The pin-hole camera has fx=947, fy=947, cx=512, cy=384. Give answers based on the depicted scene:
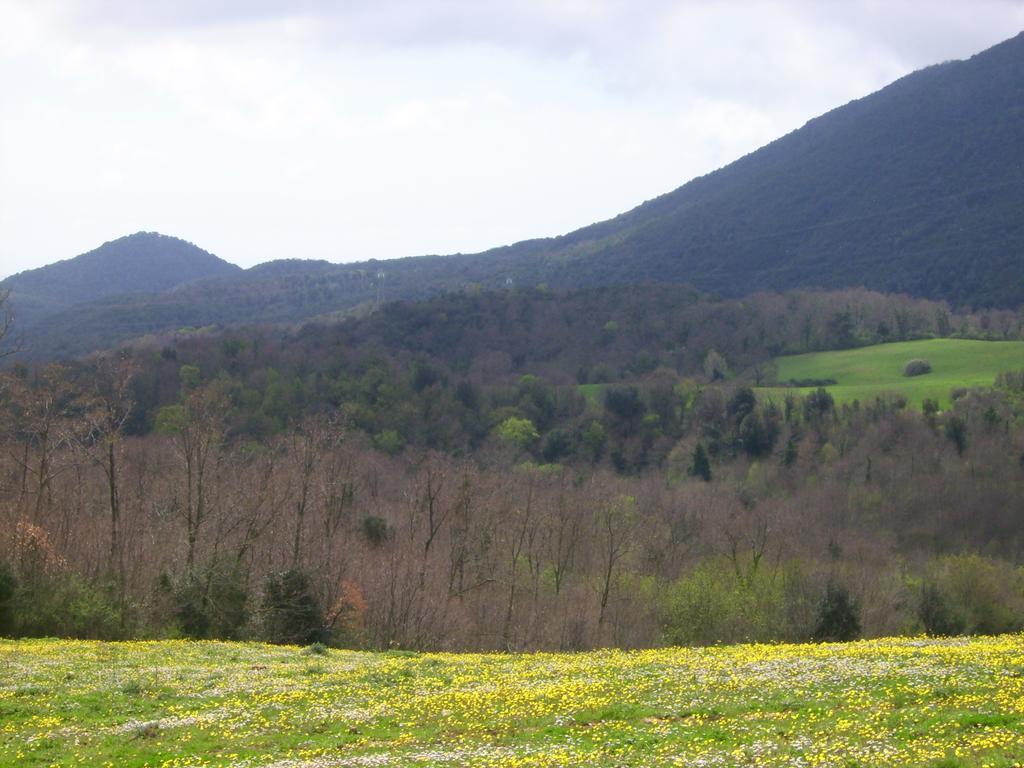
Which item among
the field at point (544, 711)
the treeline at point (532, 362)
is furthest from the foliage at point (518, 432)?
the field at point (544, 711)

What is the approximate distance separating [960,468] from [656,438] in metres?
46.6

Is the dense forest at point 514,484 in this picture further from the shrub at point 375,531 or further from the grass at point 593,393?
the grass at point 593,393

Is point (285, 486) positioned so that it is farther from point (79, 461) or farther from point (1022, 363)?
point (1022, 363)

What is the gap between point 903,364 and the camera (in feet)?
Result: 480

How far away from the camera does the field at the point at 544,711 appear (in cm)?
1611

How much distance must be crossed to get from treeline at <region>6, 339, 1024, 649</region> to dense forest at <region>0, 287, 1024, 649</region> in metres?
0.28

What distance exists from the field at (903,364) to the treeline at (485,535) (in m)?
8.81

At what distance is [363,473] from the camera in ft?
328

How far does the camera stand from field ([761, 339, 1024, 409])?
133 meters

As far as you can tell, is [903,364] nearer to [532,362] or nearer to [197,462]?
[532,362]

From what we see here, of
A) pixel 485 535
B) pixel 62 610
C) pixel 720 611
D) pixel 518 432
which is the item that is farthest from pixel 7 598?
pixel 518 432

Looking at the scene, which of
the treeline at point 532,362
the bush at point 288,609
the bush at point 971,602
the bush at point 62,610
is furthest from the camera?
the treeline at point 532,362

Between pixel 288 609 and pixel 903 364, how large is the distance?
410 feet

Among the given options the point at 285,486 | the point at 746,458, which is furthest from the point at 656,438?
the point at 285,486
